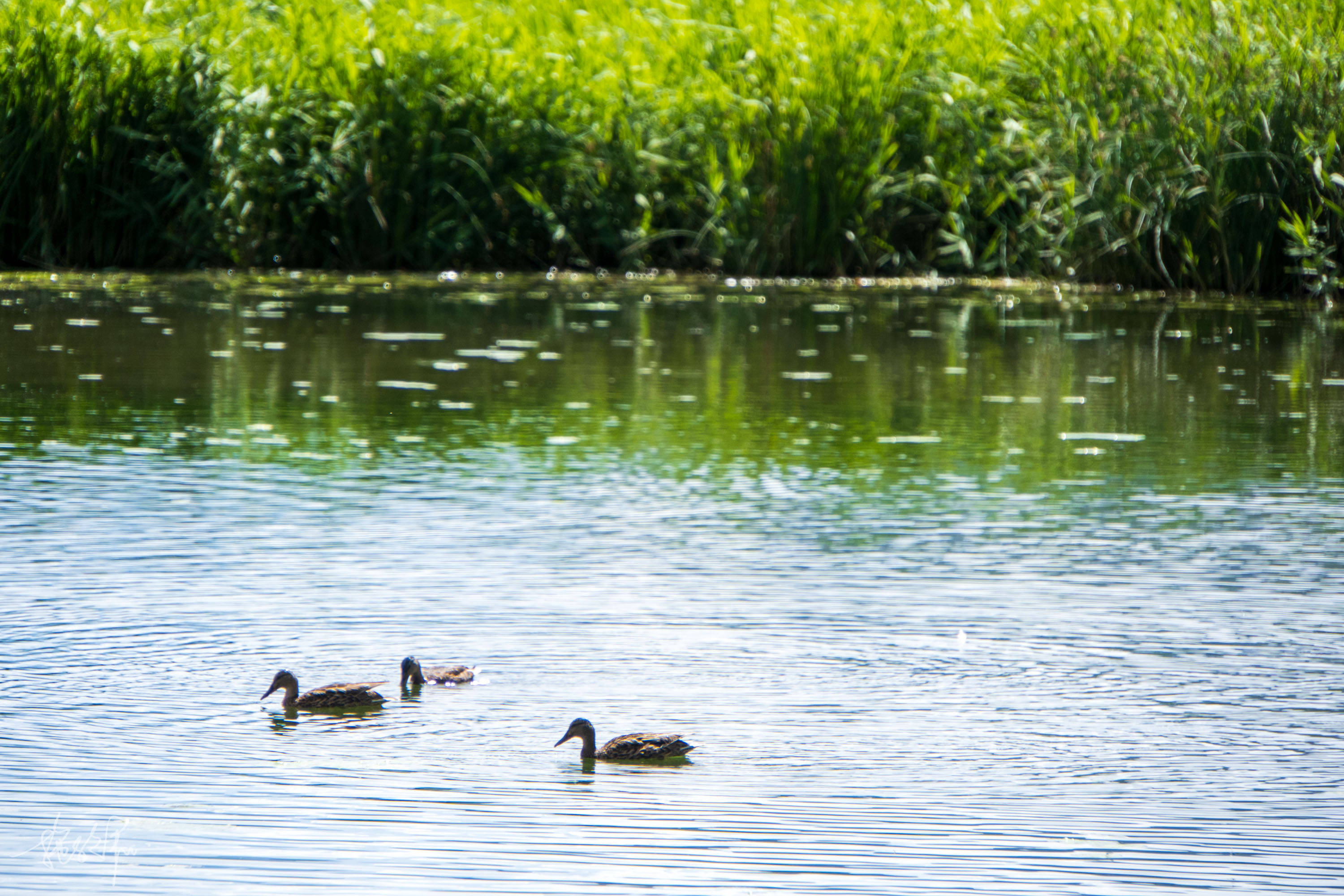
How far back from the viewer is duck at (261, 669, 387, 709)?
475cm

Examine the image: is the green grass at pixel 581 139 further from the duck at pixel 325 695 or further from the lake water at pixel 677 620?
the duck at pixel 325 695

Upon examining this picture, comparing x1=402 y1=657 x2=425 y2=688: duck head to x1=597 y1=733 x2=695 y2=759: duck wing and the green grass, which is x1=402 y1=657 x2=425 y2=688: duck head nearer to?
x1=597 y1=733 x2=695 y2=759: duck wing

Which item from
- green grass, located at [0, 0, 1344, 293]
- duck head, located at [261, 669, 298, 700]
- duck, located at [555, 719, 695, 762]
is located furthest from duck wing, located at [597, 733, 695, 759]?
green grass, located at [0, 0, 1344, 293]

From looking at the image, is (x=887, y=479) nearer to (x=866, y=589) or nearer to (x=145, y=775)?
(x=866, y=589)

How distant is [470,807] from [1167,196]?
36.6ft

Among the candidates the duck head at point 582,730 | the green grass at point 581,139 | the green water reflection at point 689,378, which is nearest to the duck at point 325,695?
the duck head at point 582,730

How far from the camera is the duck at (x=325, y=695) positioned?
187 inches

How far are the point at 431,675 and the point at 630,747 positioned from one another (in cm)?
73

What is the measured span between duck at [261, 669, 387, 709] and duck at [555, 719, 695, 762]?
1.94 ft


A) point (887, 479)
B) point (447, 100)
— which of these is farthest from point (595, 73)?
point (887, 479)

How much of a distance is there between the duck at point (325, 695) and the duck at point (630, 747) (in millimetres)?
591

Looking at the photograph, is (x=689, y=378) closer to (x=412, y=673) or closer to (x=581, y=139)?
(x=581, y=139)

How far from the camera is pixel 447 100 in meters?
16.3
